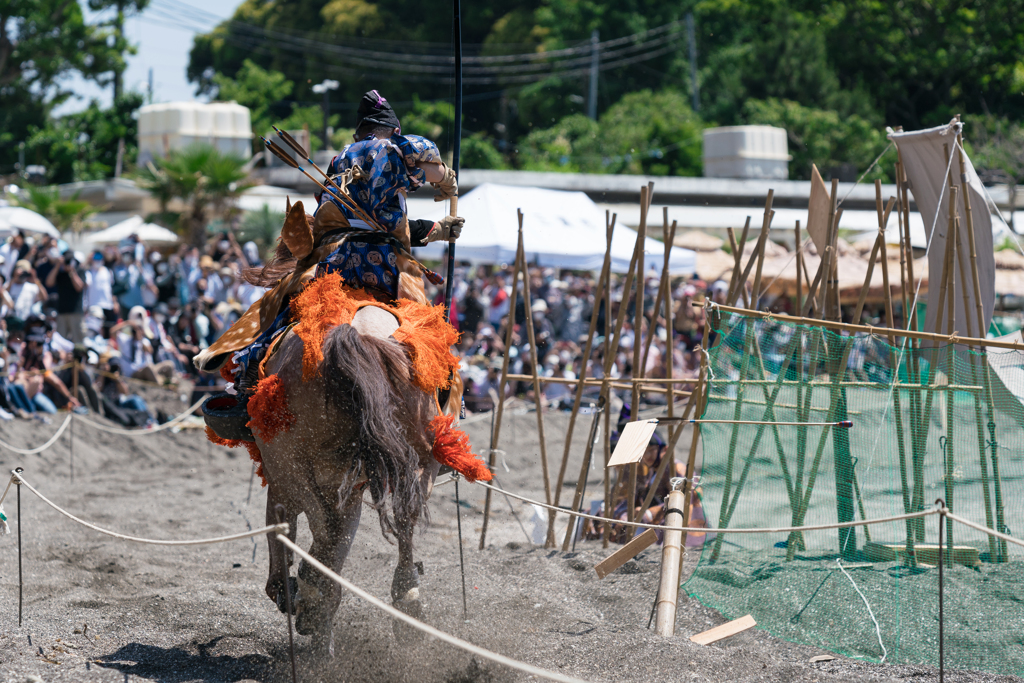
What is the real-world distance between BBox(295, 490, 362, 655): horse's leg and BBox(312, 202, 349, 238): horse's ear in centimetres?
120

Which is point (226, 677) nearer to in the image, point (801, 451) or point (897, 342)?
point (801, 451)

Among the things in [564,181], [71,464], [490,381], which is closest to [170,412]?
[71,464]

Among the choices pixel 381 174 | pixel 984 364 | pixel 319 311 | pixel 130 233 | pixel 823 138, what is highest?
pixel 823 138

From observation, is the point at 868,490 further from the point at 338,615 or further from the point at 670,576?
the point at 338,615

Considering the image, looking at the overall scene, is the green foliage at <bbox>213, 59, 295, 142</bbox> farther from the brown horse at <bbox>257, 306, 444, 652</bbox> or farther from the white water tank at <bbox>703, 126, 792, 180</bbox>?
the brown horse at <bbox>257, 306, 444, 652</bbox>

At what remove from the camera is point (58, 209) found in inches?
673

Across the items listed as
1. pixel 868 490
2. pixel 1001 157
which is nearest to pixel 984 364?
pixel 868 490

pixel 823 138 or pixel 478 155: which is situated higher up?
pixel 823 138

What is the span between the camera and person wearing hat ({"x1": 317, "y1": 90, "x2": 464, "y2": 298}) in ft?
14.1

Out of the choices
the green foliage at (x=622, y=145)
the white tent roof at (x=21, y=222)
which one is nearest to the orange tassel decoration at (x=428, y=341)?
the white tent roof at (x=21, y=222)

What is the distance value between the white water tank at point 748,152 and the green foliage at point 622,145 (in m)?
1.82

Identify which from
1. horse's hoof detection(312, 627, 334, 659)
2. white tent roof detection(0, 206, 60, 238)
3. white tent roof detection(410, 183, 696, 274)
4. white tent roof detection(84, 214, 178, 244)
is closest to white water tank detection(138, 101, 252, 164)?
white tent roof detection(84, 214, 178, 244)

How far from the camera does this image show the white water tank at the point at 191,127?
2064cm

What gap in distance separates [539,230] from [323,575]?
7085 millimetres
